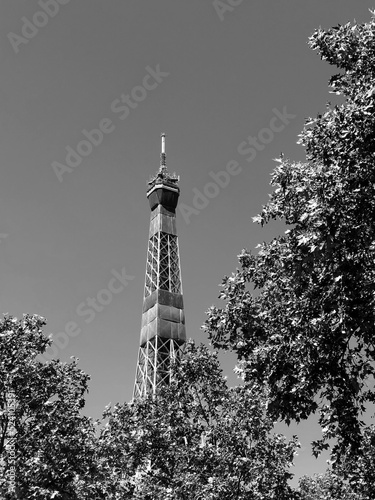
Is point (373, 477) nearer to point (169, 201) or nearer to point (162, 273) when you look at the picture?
point (162, 273)

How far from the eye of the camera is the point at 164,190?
90.8 m

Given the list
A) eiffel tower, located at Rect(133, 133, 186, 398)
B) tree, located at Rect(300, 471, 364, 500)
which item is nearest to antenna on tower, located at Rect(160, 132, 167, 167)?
eiffel tower, located at Rect(133, 133, 186, 398)

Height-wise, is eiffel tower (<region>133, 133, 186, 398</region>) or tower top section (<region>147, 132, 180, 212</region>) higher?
tower top section (<region>147, 132, 180, 212</region>)

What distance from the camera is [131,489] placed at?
27.4 metres

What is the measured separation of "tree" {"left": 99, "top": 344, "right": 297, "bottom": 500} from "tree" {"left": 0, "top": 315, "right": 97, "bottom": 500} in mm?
3664

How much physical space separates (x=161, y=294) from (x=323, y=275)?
6741 centimetres

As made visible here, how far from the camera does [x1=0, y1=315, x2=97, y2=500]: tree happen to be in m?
17.4

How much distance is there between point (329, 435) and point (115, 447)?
15.5 metres

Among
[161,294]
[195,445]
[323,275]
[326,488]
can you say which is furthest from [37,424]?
[161,294]

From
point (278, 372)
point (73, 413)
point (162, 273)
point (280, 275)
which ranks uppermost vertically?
point (162, 273)

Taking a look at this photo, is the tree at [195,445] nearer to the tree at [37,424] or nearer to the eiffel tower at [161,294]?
the tree at [37,424]

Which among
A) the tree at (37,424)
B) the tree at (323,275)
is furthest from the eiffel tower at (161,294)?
the tree at (323,275)

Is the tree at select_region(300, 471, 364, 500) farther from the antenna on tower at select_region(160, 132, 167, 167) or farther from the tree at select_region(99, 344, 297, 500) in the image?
the antenna on tower at select_region(160, 132, 167, 167)

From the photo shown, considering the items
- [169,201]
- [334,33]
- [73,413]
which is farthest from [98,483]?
[169,201]
